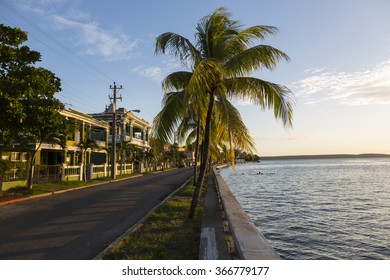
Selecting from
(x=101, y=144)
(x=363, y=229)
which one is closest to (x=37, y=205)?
(x=363, y=229)

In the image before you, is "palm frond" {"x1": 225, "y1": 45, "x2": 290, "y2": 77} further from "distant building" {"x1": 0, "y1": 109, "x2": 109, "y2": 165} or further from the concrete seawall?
"distant building" {"x1": 0, "y1": 109, "x2": 109, "y2": 165}

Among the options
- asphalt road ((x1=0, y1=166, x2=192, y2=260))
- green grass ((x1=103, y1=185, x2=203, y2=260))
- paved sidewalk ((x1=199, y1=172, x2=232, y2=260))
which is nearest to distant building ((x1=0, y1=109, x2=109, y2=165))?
asphalt road ((x1=0, y1=166, x2=192, y2=260))

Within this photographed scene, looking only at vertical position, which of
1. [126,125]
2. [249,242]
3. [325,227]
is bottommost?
[325,227]

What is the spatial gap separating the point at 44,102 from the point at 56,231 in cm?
941

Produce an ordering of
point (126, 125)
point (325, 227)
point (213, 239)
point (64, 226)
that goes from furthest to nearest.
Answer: point (126, 125)
point (325, 227)
point (64, 226)
point (213, 239)

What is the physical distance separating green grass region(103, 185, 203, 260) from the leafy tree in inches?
347

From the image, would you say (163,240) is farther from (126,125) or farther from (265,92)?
(126,125)

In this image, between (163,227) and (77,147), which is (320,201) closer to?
(163,227)

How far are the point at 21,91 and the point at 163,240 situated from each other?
1101cm

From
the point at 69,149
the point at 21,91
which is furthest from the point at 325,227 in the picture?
the point at 69,149

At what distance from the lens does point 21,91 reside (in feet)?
49.6

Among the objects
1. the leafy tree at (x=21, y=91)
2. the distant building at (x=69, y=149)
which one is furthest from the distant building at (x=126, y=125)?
the leafy tree at (x=21, y=91)

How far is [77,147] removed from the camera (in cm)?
3403

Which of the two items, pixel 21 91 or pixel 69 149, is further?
pixel 69 149
